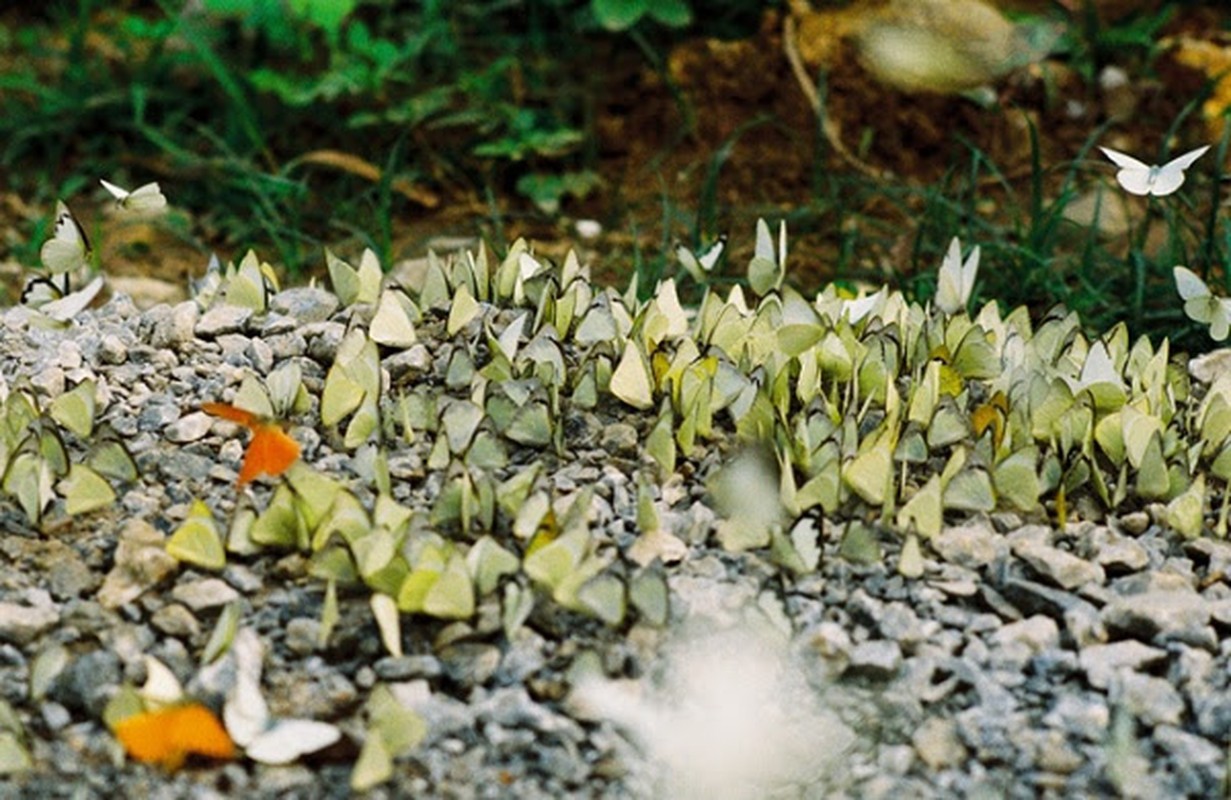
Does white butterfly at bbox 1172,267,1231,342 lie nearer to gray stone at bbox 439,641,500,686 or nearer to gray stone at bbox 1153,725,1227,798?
gray stone at bbox 1153,725,1227,798

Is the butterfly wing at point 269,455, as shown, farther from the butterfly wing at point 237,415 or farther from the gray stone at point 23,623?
the gray stone at point 23,623

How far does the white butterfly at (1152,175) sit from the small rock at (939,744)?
0.99 metres

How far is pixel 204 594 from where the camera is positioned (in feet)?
6.52

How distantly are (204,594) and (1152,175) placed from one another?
146cm

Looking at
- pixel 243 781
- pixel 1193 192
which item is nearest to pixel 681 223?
pixel 1193 192

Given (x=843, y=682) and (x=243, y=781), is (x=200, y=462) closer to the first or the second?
(x=243, y=781)

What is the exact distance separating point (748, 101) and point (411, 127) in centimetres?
83

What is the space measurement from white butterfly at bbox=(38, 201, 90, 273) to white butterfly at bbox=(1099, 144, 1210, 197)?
1.53 m

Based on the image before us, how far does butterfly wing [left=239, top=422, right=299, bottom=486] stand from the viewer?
215cm

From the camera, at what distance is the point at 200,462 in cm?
227

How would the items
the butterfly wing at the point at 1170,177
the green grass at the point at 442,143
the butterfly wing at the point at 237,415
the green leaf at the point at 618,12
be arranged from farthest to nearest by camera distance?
the green leaf at the point at 618,12, the green grass at the point at 442,143, the butterfly wing at the point at 1170,177, the butterfly wing at the point at 237,415

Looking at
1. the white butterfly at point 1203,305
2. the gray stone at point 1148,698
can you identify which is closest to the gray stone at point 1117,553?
the gray stone at point 1148,698

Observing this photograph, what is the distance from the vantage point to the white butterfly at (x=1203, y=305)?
8.44 ft

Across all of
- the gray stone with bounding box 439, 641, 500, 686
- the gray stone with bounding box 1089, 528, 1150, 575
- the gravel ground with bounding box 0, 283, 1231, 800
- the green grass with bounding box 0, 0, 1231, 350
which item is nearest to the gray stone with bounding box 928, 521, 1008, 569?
the gravel ground with bounding box 0, 283, 1231, 800
